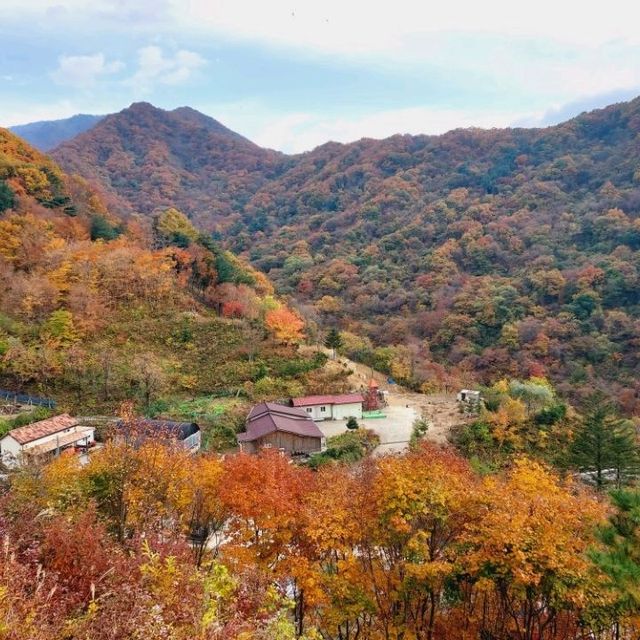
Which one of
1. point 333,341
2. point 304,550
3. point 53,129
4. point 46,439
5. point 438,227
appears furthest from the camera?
point 53,129

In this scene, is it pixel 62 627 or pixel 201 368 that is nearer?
pixel 62 627

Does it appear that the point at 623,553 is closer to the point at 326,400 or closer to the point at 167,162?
the point at 326,400

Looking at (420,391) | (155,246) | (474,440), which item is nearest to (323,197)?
(155,246)

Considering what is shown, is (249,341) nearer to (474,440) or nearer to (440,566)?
(474,440)

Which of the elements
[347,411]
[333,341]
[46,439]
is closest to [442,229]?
[333,341]

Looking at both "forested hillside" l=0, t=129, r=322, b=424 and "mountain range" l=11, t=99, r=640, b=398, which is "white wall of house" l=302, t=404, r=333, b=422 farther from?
"mountain range" l=11, t=99, r=640, b=398

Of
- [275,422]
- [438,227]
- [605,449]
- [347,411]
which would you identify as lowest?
A: [347,411]

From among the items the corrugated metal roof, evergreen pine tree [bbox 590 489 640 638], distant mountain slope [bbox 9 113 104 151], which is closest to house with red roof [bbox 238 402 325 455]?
the corrugated metal roof
